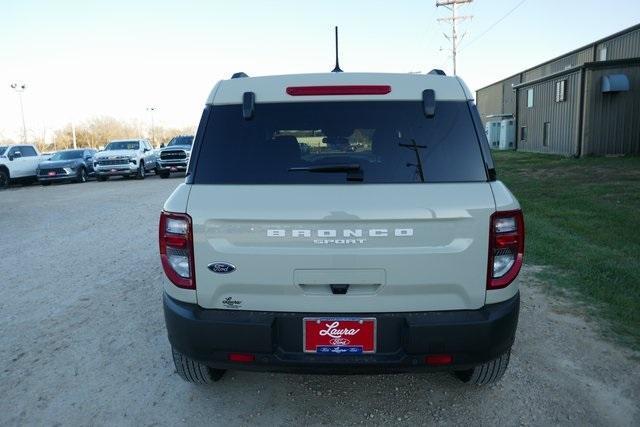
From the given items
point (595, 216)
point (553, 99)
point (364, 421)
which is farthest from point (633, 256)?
point (553, 99)

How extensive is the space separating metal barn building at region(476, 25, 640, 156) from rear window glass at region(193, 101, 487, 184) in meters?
22.3

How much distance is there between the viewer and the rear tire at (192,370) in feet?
9.77

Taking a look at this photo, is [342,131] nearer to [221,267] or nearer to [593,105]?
[221,267]

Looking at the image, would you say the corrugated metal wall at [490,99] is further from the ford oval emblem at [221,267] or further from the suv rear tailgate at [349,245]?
the ford oval emblem at [221,267]

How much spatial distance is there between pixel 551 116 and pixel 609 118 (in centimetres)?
405

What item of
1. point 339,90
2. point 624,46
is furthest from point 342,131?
point 624,46

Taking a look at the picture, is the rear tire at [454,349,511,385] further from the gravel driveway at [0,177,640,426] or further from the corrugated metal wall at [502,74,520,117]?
the corrugated metal wall at [502,74,520,117]

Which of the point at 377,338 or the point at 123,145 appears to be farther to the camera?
the point at 123,145

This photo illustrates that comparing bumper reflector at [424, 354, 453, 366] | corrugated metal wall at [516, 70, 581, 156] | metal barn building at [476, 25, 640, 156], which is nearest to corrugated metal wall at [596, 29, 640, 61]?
metal barn building at [476, 25, 640, 156]

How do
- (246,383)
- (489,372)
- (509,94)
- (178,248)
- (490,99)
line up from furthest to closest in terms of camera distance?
(490,99) < (509,94) < (246,383) < (489,372) < (178,248)

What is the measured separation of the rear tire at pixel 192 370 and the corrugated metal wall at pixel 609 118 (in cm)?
2297

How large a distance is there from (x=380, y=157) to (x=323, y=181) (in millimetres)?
366

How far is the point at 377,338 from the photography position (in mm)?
2453

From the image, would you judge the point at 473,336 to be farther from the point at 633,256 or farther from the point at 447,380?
the point at 633,256
